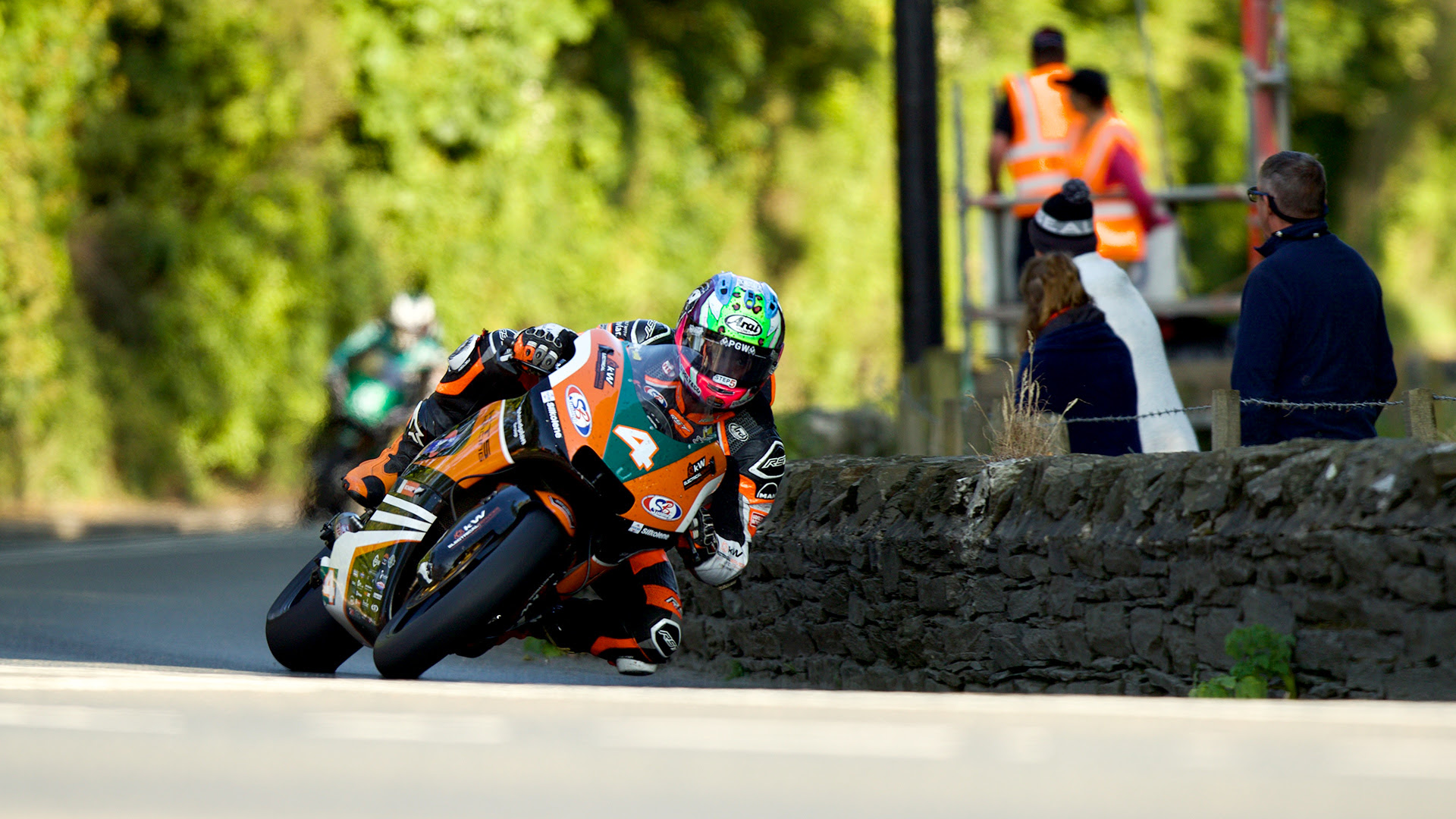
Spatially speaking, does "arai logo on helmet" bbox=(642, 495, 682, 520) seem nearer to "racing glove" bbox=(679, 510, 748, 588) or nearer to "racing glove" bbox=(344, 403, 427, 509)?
"racing glove" bbox=(679, 510, 748, 588)

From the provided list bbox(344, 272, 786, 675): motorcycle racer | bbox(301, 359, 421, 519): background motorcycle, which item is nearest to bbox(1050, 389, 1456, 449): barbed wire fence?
bbox(344, 272, 786, 675): motorcycle racer

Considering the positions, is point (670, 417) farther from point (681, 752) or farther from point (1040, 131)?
point (1040, 131)

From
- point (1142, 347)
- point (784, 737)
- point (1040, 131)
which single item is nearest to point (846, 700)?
point (784, 737)

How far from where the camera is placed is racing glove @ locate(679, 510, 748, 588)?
7008mm

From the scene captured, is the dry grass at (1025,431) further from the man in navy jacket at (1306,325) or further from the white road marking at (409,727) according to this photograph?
the white road marking at (409,727)

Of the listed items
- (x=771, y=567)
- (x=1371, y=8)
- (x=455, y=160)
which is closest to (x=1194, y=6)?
(x=1371, y=8)

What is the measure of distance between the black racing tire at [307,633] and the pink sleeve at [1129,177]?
6.06 m

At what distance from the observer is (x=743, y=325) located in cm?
672

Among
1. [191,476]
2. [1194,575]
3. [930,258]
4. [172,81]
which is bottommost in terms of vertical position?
[191,476]

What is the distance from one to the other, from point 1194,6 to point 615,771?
29.6 metres

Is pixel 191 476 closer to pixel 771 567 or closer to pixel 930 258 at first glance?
pixel 930 258

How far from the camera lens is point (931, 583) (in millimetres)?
7910

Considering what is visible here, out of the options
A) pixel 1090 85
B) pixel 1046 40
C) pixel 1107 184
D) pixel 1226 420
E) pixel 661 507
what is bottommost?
pixel 661 507

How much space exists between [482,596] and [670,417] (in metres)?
0.79
